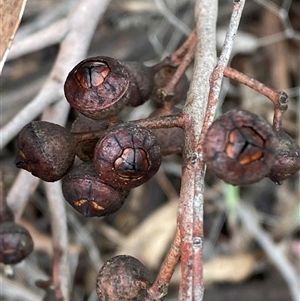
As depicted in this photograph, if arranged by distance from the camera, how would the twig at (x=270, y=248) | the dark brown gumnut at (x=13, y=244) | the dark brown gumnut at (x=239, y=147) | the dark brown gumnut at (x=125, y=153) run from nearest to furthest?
the dark brown gumnut at (x=239, y=147)
the dark brown gumnut at (x=125, y=153)
the dark brown gumnut at (x=13, y=244)
the twig at (x=270, y=248)

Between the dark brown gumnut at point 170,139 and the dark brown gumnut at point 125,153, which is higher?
the dark brown gumnut at point 170,139

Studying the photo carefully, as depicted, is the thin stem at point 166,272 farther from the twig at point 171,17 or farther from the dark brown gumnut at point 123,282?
the twig at point 171,17

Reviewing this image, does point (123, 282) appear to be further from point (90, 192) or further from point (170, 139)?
point (170, 139)

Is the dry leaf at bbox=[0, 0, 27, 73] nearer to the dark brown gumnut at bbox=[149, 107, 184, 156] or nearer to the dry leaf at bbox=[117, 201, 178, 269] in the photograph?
the dark brown gumnut at bbox=[149, 107, 184, 156]

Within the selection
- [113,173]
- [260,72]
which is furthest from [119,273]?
[260,72]

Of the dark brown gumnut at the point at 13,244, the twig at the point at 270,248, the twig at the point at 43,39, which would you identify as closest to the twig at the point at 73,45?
the twig at the point at 43,39

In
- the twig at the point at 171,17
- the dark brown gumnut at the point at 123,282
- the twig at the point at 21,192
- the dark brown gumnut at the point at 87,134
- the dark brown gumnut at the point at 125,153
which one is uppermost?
the twig at the point at 171,17
